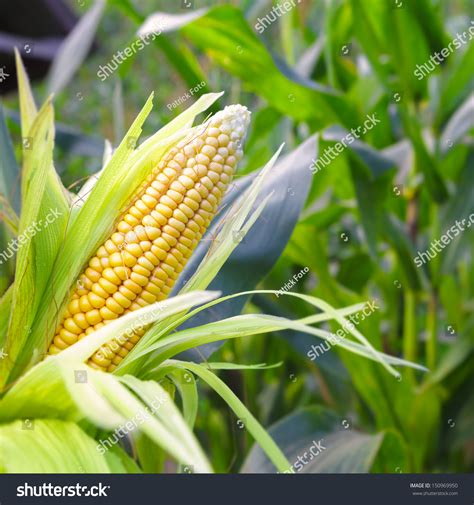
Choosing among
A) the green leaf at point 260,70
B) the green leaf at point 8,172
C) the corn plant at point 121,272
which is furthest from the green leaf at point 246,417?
the green leaf at point 260,70

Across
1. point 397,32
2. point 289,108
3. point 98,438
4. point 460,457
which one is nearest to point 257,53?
point 289,108

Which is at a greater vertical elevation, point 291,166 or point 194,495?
point 291,166

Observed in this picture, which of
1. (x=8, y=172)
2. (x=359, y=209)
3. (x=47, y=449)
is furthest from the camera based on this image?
(x=359, y=209)

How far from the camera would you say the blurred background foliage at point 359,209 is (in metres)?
0.72

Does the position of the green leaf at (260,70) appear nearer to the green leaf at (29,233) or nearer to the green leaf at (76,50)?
the green leaf at (76,50)

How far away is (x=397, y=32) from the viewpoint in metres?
0.84

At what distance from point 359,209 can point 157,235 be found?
1.24ft

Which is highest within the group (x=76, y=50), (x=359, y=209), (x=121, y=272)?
(x=76, y=50)

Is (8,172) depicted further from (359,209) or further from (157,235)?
(359,209)

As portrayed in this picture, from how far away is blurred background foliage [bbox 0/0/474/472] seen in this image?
724mm

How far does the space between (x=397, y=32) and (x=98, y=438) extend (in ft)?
2.14

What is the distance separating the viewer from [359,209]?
28.4 inches

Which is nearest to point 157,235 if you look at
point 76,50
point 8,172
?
point 8,172

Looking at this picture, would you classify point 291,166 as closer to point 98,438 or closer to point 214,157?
point 214,157
